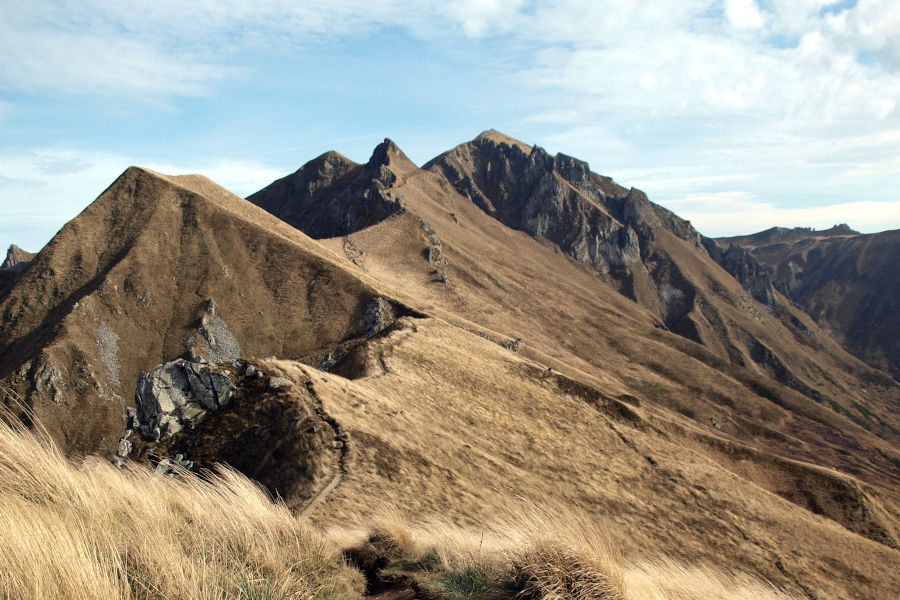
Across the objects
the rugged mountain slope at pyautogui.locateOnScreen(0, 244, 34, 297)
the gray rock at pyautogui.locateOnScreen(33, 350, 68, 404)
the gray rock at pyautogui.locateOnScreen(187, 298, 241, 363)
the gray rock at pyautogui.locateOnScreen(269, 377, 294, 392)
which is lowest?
the gray rock at pyautogui.locateOnScreen(33, 350, 68, 404)

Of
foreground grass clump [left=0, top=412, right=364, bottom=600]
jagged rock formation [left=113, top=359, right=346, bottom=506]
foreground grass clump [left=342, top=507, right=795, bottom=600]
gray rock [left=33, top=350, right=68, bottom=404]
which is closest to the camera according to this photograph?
foreground grass clump [left=0, top=412, right=364, bottom=600]

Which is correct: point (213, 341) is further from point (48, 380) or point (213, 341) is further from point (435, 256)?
point (435, 256)

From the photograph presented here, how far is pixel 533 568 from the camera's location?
6.24 meters

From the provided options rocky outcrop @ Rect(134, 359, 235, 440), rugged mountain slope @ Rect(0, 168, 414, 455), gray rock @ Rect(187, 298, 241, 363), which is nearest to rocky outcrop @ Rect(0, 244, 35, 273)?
rugged mountain slope @ Rect(0, 168, 414, 455)

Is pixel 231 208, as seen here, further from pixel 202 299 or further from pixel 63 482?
pixel 63 482

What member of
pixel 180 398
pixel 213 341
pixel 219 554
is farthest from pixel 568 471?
pixel 213 341

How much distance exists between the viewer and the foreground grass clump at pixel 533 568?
6.11m

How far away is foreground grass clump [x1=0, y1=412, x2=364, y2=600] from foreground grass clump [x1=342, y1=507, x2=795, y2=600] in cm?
115

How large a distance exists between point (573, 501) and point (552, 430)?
8866 millimetres

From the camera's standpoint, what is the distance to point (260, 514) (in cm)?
724

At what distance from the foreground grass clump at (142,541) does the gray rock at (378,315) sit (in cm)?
6456

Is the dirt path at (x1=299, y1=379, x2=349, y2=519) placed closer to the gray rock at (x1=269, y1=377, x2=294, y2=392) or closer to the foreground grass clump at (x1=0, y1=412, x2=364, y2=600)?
the gray rock at (x1=269, y1=377, x2=294, y2=392)

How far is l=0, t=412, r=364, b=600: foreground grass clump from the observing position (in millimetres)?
4262

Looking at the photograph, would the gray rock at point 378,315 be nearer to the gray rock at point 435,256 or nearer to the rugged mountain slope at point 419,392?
the rugged mountain slope at point 419,392
